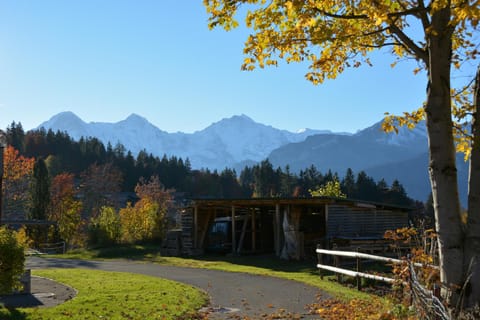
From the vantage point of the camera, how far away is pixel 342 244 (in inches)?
932

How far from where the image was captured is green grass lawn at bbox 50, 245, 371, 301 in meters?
14.6

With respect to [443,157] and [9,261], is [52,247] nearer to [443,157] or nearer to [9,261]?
[9,261]

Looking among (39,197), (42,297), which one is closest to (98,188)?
(39,197)

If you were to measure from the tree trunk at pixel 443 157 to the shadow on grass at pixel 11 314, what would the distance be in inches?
303

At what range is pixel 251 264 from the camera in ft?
81.4

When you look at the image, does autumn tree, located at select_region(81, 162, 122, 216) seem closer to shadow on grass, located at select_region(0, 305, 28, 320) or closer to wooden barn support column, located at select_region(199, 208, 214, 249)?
wooden barn support column, located at select_region(199, 208, 214, 249)

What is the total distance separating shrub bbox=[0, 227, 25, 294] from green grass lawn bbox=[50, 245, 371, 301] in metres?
7.36

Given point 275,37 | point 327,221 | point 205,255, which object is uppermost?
point 275,37

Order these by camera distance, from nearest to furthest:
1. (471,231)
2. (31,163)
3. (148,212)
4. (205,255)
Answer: (471,231) < (205,255) < (148,212) < (31,163)

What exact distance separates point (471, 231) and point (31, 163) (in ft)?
199

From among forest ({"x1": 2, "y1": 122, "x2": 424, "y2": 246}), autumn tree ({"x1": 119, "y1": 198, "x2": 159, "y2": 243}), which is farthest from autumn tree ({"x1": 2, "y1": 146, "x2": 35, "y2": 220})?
autumn tree ({"x1": 119, "y1": 198, "x2": 159, "y2": 243})

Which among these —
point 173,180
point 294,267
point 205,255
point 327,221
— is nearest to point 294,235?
point 327,221

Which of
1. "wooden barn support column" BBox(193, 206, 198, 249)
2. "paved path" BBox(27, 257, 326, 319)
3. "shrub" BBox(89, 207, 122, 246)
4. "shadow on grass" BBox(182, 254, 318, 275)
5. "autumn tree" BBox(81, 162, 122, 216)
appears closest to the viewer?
"paved path" BBox(27, 257, 326, 319)

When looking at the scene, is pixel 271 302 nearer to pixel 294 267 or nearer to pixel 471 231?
pixel 471 231
